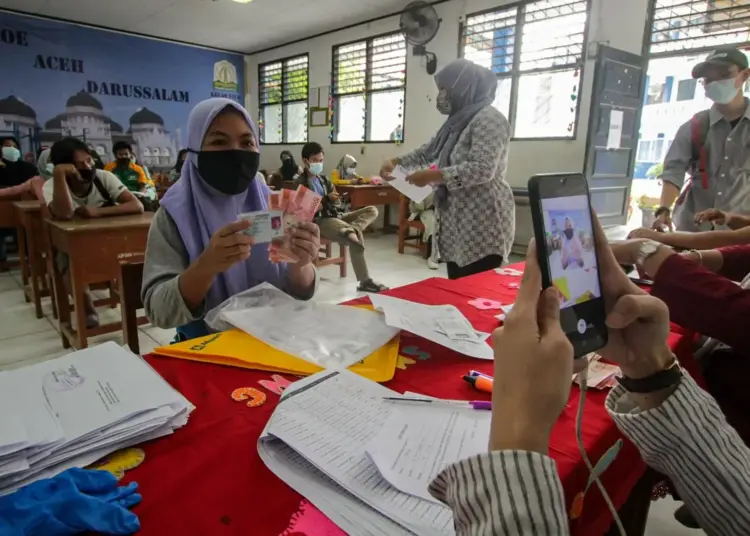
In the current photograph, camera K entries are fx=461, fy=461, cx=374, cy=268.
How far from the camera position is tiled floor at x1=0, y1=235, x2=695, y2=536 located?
1.53 metres

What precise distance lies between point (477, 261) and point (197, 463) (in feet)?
5.76

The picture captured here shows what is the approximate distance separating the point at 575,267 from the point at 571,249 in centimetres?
2

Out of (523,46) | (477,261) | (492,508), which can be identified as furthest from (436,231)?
(523,46)

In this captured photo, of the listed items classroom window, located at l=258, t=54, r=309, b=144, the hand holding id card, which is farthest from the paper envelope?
classroom window, located at l=258, t=54, r=309, b=144

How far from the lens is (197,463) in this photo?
1.99 feet

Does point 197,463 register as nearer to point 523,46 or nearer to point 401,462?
point 401,462

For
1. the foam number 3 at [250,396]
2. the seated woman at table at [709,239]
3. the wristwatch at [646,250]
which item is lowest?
the foam number 3 at [250,396]

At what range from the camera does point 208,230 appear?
1.26m

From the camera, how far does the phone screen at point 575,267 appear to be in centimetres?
54

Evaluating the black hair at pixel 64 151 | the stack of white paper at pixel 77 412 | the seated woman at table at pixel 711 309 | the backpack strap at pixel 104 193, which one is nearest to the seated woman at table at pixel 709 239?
the seated woman at table at pixel 711 309

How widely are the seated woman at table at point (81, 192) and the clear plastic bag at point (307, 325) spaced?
6.81 ft

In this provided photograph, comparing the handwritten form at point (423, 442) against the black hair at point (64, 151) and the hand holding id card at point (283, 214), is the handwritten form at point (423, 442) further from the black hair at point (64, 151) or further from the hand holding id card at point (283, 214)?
the black hair at point (64, 151)

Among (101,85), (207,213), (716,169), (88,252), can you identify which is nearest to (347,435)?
(207,213)

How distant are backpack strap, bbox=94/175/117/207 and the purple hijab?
2162 mm
